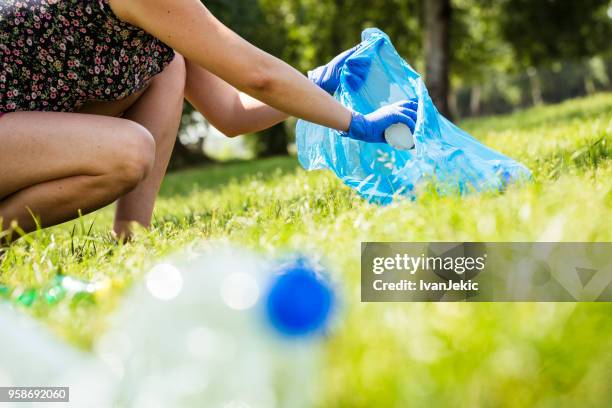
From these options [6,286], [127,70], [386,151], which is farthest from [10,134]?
[386,151]

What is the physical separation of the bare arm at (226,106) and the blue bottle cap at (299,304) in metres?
1.55

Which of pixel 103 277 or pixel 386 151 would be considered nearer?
pixel 103 277

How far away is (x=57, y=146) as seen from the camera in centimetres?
195

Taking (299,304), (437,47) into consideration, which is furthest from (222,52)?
(437,47)

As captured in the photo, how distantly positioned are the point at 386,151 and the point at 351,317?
1.45 m

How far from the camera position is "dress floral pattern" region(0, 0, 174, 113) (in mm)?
1921

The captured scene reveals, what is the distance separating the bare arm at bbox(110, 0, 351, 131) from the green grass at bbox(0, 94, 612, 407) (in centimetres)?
37

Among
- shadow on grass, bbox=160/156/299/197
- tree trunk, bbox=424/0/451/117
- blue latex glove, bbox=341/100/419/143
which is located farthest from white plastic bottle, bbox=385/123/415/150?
tree trunk, bbox=424/0/451/117

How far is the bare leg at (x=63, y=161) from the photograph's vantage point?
194cm

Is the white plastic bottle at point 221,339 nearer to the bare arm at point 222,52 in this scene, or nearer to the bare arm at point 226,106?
the bare arm at point 222,52

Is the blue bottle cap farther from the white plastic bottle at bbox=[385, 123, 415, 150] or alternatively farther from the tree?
the tree

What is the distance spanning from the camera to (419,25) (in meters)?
13.3

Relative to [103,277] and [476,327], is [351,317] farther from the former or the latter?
[103,277]

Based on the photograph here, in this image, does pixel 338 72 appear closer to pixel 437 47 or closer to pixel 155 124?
pixel 155 124
